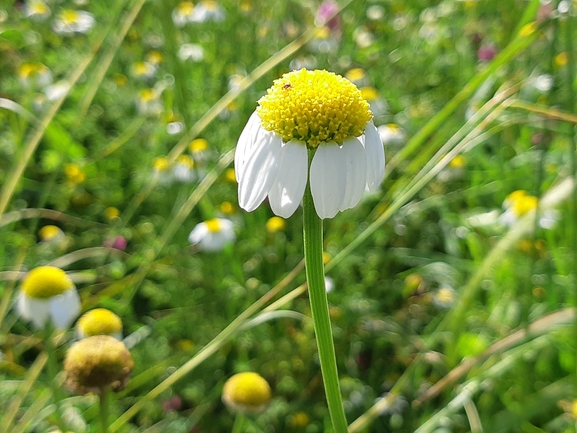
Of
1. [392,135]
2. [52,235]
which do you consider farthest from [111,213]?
[392,135]

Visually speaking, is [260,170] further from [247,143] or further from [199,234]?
[199,234]

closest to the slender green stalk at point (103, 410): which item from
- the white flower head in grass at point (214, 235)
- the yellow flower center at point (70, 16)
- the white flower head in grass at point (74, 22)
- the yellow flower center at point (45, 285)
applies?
the yellow flower center at point (45, 285)

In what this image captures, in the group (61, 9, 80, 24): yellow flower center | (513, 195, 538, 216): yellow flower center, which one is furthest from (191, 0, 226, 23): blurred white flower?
(513, 195, 538, 216): yellow flower center

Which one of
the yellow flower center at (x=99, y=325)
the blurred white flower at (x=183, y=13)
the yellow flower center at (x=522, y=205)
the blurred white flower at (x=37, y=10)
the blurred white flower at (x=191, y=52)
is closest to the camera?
the yellow flower center at (x=99, y=325)

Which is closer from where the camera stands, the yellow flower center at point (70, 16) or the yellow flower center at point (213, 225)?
the yellow flower center at point (213, 225)

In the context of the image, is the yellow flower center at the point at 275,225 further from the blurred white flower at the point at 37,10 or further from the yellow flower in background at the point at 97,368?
the blurred white flower at the point at 37,10

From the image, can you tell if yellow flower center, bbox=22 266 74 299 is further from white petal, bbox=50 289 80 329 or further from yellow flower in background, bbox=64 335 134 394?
yellow flower in background, bbox=64 335 134 394

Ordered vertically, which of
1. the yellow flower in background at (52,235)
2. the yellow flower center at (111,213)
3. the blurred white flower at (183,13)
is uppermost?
the blurred white flower at (183,13)
